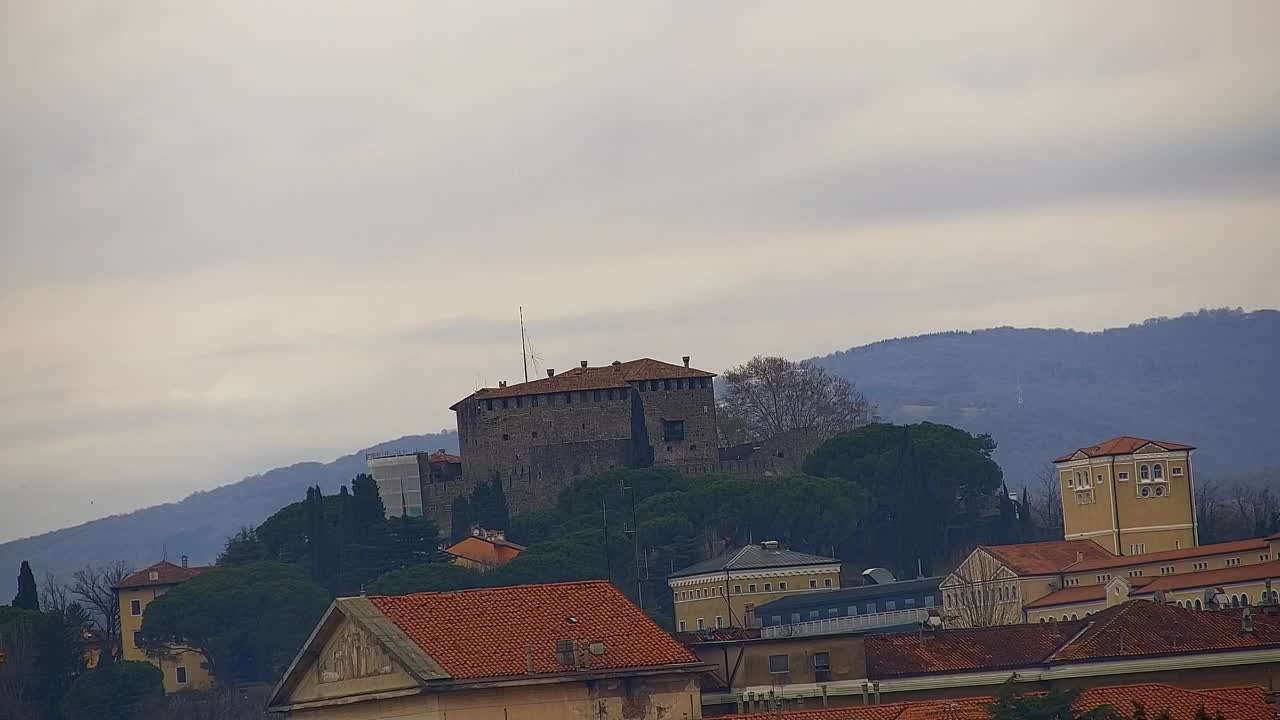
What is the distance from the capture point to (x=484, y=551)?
382ft

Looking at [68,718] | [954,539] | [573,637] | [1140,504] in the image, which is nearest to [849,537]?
[954,539]

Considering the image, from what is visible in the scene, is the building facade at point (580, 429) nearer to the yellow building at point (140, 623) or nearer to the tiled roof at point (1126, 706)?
the yellow building at point (140, 623)

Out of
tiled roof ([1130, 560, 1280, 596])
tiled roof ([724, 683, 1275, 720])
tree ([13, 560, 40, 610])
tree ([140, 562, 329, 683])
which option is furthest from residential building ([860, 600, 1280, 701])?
tree ([13, 560, 40, 610])

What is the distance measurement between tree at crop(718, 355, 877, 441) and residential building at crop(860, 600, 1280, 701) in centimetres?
7763

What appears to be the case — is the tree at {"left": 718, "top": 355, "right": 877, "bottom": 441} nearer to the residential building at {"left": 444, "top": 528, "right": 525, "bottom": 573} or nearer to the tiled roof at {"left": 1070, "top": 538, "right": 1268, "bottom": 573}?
the residential building at {"left": 444, "top": 528, "right": 525, "bottom": 573}

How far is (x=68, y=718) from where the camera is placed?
Result: 9888 centimetres

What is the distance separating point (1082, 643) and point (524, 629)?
731 inches

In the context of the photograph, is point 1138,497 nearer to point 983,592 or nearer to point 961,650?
point 983,592

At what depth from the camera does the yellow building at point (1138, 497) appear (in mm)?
113625

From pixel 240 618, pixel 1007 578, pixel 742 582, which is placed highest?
pixel 240 618

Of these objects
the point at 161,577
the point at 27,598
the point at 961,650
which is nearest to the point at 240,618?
the point at 27,598

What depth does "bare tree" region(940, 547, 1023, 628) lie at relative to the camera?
10169 centimetres

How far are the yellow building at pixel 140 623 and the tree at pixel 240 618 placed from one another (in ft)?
1.79

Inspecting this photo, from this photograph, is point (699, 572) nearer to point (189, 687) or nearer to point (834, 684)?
point (189, 687)
